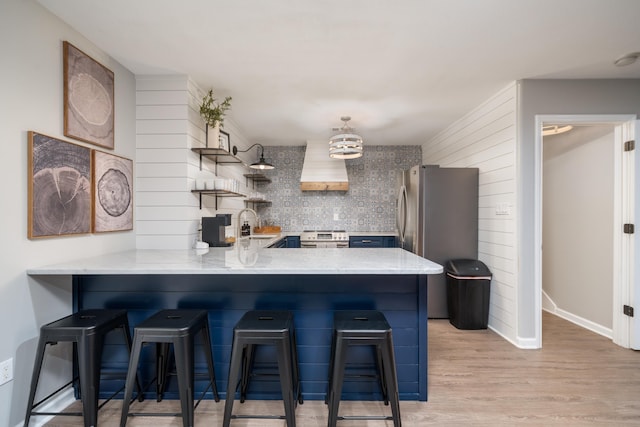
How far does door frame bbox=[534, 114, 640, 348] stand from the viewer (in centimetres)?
277

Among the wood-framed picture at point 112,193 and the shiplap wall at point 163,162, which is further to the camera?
the shiplap wall at point 163,162

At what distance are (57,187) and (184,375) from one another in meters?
1.42

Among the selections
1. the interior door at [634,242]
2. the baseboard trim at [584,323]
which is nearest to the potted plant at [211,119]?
the interior door at [634,242]

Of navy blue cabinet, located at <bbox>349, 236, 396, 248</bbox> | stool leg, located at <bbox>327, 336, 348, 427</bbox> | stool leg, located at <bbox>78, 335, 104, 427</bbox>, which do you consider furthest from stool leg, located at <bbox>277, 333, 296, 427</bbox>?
navy blue cabinet, located at <bbox>349, 236, 396, 248</bbox>

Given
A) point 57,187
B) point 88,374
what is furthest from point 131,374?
point 57,187

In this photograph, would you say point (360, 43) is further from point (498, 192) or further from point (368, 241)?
point (368, 241)

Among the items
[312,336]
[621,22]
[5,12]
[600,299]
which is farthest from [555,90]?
[5,12]

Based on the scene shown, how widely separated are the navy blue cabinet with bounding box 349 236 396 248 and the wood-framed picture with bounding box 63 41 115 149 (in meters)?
3.47

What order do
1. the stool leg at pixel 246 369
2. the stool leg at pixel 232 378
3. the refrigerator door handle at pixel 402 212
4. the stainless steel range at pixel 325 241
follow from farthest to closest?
the stainless steel range at pixel 325 241 < the refrigerator door handle at pixel 402 212 < the stool leg at pixel 246 369 < the stool leg at pixel 232 378

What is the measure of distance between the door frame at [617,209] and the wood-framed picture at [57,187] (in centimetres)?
375

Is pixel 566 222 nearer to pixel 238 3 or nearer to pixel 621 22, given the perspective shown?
pixel 621 22

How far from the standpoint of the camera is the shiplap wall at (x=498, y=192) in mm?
2902

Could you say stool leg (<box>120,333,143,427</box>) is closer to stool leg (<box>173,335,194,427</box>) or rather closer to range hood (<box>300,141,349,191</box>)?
stool leg (<box>173,335,194,427</box>)

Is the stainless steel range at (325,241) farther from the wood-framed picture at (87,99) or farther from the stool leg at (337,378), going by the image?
the stool leg at (337,378)
